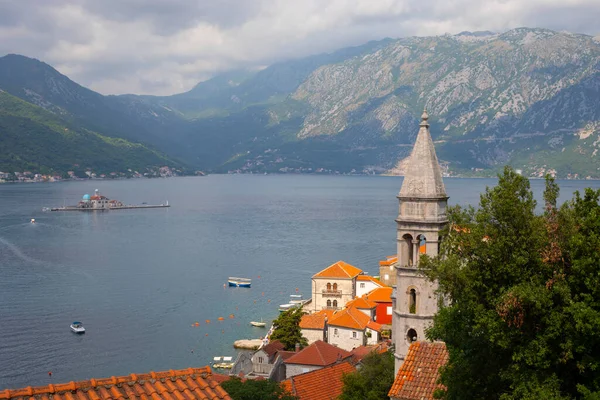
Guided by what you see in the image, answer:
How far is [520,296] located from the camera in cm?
1510

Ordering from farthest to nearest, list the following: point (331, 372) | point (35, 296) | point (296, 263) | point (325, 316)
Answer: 1. point (296, 263)
2. point (35, 296)
3. point (325, 316)
4. point (331, 372)

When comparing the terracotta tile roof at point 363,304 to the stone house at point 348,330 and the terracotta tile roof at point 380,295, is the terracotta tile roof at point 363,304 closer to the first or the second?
the terracotta tile roof at point 380,295

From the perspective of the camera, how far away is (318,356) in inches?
1725

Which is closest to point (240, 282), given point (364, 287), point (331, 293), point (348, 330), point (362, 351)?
point (331, 293)

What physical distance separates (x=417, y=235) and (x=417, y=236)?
0.04 meters

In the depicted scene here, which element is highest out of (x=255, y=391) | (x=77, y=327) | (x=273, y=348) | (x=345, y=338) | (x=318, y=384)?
(x=255, y=391)

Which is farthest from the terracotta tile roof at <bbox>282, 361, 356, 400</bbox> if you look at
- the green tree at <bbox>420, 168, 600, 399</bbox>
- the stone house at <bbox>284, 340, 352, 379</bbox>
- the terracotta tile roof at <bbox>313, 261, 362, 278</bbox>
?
the terracotta tile roof at <bbox>313, 261, 362, 278</bbox>

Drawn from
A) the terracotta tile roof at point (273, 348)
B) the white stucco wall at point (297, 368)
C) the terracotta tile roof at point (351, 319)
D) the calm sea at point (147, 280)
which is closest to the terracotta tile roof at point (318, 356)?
the white stucco wall at point (297, 368)

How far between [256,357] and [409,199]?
29.3 m

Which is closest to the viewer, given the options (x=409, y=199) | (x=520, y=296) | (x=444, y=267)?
(x=520, y=296)

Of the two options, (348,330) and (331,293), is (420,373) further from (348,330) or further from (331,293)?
(331,293)

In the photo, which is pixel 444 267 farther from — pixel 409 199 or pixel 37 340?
pixel 37 340

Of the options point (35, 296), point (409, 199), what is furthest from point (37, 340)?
point (409, 199)

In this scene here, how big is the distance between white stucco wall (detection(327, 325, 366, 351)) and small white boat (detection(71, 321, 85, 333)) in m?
28.0
